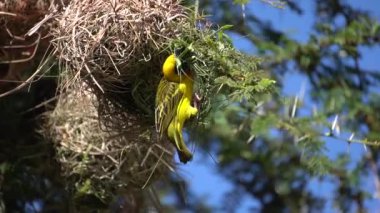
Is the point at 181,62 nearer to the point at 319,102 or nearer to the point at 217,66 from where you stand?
the point at 217,66

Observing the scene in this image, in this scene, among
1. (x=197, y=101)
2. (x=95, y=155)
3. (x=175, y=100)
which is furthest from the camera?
(x=95, y=155)

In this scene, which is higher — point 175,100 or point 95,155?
point 175,100

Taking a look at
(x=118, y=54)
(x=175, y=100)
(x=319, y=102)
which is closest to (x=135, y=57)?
(x=118, y=54)

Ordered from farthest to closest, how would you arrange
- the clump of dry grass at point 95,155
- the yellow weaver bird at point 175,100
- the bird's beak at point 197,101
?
the clump of dry grass at point 95,155, the bird's beak at point 197,101, the yellow weaver bird at point 175,100

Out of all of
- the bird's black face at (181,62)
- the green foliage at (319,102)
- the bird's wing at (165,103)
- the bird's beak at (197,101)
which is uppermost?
the bird's black face at (181,62)

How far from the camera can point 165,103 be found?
1.93 meters

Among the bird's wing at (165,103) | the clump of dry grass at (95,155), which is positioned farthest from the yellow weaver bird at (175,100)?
the clump of dry grass at (95,155)

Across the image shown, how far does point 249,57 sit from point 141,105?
0.27 m

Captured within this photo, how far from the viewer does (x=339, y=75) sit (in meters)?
3.56

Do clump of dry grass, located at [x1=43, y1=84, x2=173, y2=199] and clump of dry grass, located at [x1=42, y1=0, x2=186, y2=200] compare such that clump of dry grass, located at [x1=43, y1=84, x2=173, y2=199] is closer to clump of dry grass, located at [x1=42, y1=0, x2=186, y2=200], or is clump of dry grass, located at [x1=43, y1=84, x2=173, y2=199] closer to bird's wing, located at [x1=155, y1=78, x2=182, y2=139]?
clump of dry grass, located at [x1=42, y1=0, x2=186, y2=200]

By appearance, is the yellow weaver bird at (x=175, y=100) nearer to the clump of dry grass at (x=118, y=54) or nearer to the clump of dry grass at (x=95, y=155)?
the clump of dry grass at (x=118, y=54)

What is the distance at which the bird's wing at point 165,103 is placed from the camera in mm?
1918

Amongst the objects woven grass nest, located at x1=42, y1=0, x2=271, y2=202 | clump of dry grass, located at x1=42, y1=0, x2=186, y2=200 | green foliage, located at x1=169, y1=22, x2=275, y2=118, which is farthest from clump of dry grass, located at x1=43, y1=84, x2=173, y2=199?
green foliage, located at x1=169, y1=22, x2=275, y2=118

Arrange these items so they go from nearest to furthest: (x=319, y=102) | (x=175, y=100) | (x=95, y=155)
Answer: (x=175, y=100), (x=95, y=155), (x=319, y=102)
